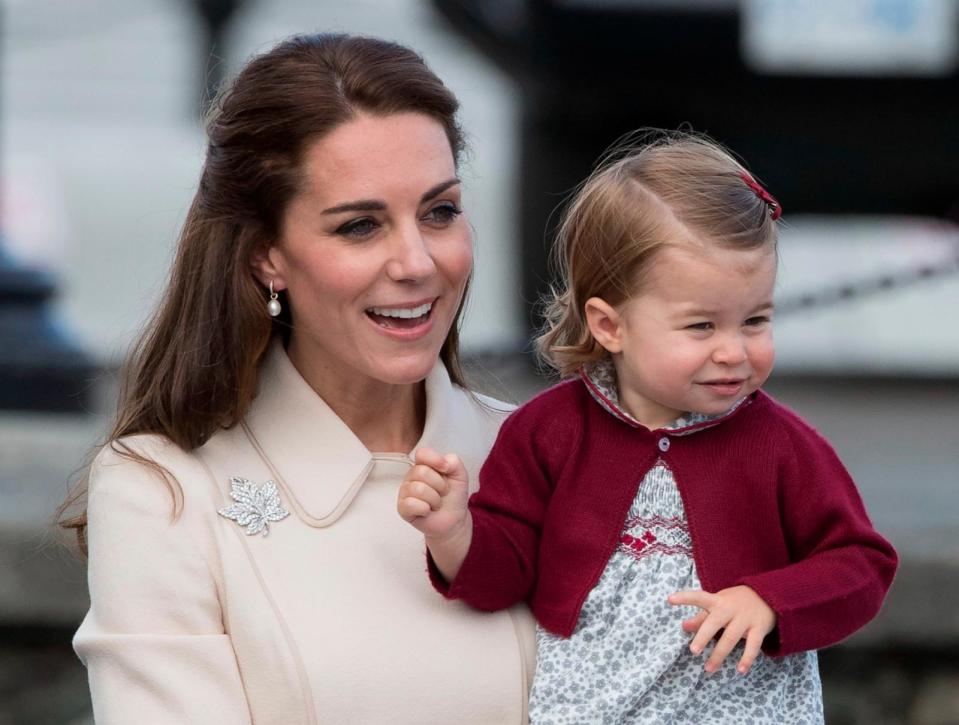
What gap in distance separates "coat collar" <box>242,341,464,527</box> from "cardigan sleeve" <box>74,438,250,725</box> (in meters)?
0.17

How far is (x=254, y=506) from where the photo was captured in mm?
2117

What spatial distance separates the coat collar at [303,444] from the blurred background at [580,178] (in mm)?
258

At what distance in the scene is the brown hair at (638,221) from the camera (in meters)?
1.98

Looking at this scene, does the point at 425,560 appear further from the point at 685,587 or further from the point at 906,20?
the point at 906,20

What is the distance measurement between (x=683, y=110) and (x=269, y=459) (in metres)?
4.95

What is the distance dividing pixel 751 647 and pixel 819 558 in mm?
147

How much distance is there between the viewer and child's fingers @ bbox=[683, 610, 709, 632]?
1898 mm

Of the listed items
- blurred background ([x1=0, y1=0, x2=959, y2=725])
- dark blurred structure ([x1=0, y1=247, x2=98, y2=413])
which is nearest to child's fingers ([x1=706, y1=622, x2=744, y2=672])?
blurred background ([x1=0, y1=0, x2=959, y2=725])

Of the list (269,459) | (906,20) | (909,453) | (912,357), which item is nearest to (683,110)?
(906,20)

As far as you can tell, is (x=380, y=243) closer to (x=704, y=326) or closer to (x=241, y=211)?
(x=241, y=211)

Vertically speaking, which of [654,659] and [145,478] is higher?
[145,478]

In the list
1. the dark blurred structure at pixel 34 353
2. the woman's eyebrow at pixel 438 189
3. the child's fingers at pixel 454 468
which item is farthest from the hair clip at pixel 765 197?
the dark blurred structure at pixel 34 353

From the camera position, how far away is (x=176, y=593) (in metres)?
2.01

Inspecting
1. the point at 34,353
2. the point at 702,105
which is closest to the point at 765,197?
the point at 34,353
